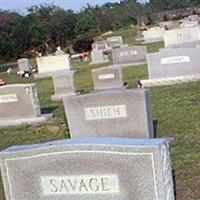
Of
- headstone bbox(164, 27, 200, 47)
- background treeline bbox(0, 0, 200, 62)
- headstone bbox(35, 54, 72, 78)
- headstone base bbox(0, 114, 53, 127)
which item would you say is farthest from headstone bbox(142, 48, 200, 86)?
background treeline bbox(0, 0, 200, 62)

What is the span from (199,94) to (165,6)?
3253 inches

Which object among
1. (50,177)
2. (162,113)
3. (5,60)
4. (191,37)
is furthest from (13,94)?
(5,60)

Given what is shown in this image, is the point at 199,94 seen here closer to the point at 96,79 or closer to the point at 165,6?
the point at 96,79

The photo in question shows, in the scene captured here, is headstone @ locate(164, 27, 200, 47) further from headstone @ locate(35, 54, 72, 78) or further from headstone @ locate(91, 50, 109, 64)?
headstone @ locate(35, 54, 72, 78)

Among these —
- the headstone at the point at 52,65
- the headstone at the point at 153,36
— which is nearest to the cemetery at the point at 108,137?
the headstone at the point at 52,65

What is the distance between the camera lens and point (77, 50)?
3525cm

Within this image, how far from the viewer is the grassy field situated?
20.7 feet

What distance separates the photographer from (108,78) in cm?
1414

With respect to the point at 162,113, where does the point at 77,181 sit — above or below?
above

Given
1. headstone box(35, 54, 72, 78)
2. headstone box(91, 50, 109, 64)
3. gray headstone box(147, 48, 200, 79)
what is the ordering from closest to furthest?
gray headstone box(147, 48, 200, 79), headstone box(35, 54, 72, 78), headstone box(91, 50, 109, 64)

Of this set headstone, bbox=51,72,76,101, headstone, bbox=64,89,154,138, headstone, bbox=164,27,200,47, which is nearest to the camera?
headstone, bbox=64,89,154,138

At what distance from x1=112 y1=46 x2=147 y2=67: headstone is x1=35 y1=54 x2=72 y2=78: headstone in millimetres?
2986

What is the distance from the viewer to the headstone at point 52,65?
23672mm

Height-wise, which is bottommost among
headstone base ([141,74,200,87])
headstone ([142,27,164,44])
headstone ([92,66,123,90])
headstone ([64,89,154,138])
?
Result: headstone ([142,27,164,44])
